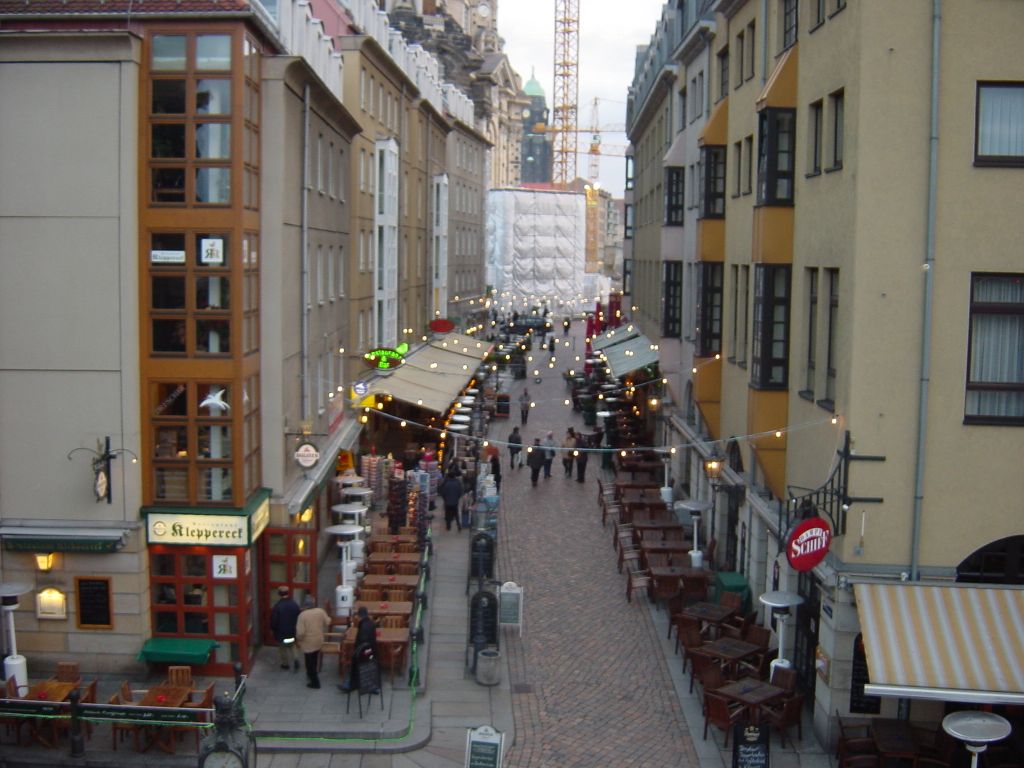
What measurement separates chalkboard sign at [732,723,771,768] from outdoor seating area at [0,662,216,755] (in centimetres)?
707

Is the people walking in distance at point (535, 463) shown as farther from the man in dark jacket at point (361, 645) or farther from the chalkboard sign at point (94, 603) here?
the chalkboard sign at point (94, 603)

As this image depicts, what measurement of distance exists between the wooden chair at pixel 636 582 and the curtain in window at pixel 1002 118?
40.0 ft

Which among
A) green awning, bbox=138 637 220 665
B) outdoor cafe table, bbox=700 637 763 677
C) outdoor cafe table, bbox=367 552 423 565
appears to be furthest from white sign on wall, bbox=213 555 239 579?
outdoor cafe table, bbox=700 637 763 677

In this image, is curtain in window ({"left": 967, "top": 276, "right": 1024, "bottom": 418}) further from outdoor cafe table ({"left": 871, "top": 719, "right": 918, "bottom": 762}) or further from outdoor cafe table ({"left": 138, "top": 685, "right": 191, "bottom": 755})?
outdoor cafe table ({"left": 138, "top": 685, "right": 191, "bottom": 755})

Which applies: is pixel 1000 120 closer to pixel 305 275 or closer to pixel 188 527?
pixel 305 275

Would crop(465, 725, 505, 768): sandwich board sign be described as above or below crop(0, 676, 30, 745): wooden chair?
above

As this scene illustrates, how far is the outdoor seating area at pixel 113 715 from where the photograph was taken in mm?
16469

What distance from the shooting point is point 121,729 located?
1700 centimetres

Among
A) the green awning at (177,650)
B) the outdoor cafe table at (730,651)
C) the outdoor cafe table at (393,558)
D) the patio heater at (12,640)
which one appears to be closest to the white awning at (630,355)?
the outdoor cafe table at (393,558)

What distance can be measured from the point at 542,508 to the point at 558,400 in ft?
80.8

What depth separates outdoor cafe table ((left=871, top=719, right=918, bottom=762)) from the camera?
15586mm

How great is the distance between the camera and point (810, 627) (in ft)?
61.4

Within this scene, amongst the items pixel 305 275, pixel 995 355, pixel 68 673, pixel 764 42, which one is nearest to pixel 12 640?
pixel 68 673

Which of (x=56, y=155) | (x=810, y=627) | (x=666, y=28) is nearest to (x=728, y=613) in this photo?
(x=810, y=627)
